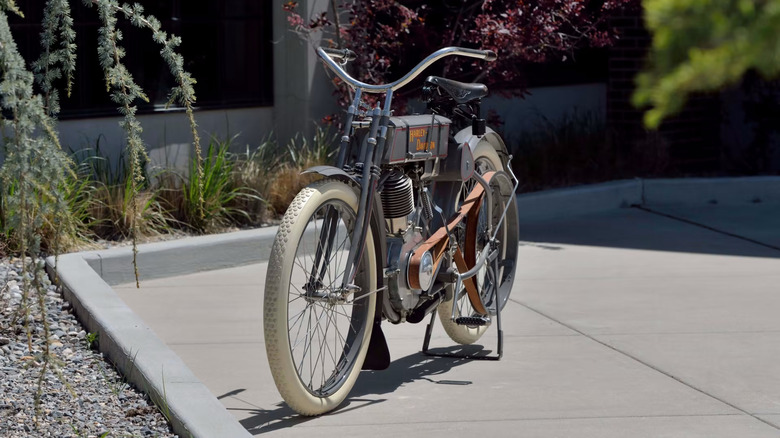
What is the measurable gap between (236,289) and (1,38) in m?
3.80

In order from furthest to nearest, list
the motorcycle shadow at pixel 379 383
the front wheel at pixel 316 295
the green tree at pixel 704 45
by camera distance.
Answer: the motorcycle shadow at pixel 379 383
the front wheel at pixel 316 295
the green tree at pixel 704 45

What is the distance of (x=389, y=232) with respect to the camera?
188 inches

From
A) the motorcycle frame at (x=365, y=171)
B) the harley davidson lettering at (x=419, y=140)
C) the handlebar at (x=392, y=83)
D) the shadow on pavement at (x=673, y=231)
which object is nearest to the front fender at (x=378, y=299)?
the motorcycle frame at (x=365, y=171)

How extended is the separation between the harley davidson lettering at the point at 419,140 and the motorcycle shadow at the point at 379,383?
3.62 feet

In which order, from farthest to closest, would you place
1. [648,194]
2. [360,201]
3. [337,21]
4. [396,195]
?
[648,194], [337,21], [396,195], [360,201]

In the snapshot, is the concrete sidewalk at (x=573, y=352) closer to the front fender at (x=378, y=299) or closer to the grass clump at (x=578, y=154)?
the front fender at (x=378, y=299)

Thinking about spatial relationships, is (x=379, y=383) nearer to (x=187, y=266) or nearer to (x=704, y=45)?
(x=187, y=266)

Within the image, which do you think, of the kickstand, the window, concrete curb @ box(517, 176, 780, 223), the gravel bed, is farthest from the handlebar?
concrete curb @ box(517, 176, 780, 223)

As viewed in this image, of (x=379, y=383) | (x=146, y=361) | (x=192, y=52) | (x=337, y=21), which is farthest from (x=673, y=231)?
(x=146, y=361)

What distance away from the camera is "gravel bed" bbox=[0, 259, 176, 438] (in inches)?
154

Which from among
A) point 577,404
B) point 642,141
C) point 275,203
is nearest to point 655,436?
point 577,404

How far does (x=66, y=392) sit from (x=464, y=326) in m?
2.01

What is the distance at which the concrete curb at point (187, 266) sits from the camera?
4.05 metres

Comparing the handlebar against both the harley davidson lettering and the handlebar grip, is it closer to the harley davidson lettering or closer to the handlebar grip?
the handlebar grip
